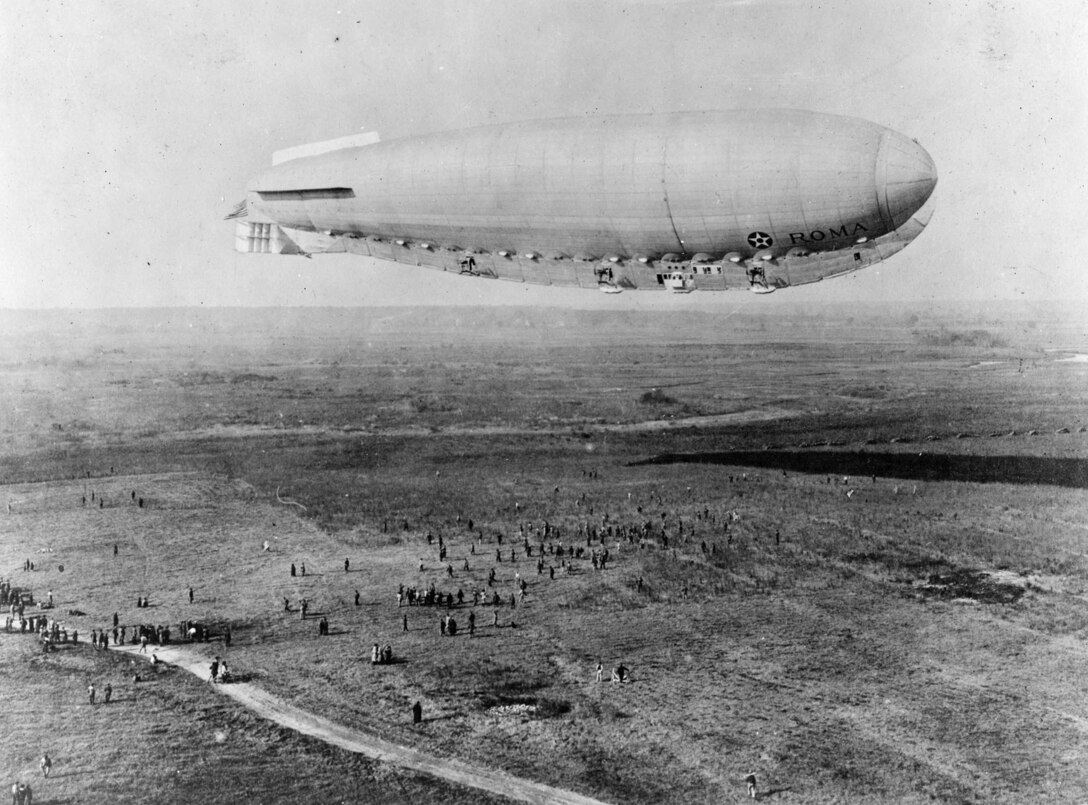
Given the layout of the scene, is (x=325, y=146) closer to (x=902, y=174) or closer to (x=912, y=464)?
(x=902, y=174)

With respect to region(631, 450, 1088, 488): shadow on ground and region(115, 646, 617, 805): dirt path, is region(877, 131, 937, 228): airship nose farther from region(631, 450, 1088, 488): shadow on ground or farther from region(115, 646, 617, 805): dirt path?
region(631, 450, 1088, 488): shadow on ground

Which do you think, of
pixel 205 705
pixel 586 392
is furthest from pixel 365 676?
pixel 586 392

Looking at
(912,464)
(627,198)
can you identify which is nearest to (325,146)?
(627,198)

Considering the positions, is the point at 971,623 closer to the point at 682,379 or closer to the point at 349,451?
the point at 349,451

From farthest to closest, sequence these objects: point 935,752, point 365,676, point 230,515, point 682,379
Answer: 1. point 682,379
2. point 230,515
3. point 365,676
4. point 935,752

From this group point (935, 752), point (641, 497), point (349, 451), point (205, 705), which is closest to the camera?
point (935, 752)

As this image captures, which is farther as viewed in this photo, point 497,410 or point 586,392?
point 586,392

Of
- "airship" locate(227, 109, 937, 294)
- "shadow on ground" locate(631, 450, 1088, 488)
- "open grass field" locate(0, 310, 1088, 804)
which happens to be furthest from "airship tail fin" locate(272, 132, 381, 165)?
"shadow on ground" locate(631, 450, 1088, 488)
